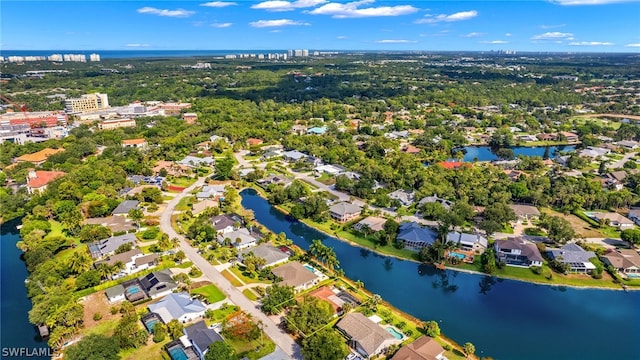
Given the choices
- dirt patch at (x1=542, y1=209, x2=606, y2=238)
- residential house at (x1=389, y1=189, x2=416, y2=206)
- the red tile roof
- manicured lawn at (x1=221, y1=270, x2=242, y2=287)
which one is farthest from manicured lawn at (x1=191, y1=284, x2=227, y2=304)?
dirt patch at (x1=542, y1=209, x2=606, y2=238)

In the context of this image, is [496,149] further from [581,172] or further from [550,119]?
[550,119]

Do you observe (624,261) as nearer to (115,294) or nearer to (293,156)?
(115,294)

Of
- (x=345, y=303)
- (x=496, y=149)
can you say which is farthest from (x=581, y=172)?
(x=345, y=303)

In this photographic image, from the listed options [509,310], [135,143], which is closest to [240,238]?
[509,310]

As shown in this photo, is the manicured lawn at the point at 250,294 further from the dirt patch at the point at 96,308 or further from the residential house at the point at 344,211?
the residential house at the point at 344,211

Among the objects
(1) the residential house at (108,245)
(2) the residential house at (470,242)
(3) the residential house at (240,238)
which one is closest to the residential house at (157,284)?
(1) the residential house at (108,245)
